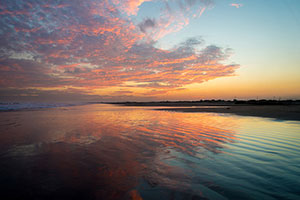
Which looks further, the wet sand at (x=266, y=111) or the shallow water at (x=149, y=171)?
the wet sand at (x=266, y=111)

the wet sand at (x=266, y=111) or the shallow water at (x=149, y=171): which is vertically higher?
the wet sand at (x=266, y=111)

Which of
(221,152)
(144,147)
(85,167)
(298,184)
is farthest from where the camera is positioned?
(144,147)

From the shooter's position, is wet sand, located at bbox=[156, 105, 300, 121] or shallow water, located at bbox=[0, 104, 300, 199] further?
wet sand, located at bbox=[156, 105, 300, 121]

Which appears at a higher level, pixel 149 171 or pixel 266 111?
pixel 266 111

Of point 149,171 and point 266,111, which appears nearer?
point 149,171

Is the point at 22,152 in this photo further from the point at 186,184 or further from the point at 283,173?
the point at 283,173

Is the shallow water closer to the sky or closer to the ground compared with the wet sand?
closer to the ground

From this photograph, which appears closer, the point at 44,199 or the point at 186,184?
the point at 44,199

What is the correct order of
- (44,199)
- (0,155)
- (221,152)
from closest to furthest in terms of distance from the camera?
(44,199), (0,155), (221,152)

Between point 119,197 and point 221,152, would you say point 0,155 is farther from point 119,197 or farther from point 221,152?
point 221,152

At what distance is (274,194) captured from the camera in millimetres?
3193

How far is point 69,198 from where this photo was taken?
305 cm

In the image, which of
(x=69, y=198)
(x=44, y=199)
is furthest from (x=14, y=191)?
(x=69, y=198)

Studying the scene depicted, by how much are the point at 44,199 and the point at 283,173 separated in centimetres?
561
